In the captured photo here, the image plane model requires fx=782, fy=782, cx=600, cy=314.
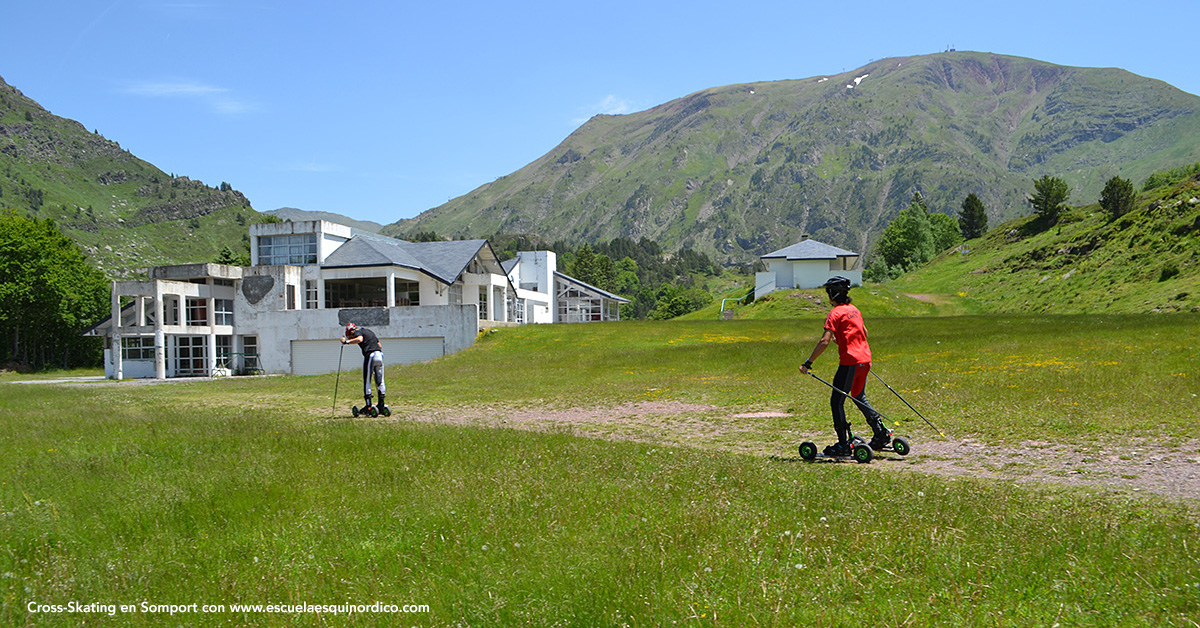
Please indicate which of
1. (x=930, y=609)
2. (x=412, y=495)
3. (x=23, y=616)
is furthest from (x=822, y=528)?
(x=23, y=616)

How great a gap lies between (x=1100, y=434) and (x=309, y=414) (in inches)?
697

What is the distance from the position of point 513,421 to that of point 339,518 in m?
10.9

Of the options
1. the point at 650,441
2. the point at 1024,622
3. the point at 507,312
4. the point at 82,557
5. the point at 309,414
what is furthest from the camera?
the point at 507,312

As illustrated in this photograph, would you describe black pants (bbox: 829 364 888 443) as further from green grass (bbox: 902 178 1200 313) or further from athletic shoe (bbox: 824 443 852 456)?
green grass (bbox: 902 178 1200 313)

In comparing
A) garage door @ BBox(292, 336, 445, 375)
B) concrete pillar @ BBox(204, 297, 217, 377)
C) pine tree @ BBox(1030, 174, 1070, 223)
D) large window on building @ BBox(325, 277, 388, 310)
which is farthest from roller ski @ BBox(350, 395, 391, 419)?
pine tree @ BBox(1030, 174, 1070, 223)

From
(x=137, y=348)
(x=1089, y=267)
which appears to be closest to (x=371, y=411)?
(x=137, y=348)

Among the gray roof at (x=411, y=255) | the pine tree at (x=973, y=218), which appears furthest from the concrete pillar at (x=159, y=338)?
the pine tree at (x=973, y=218)

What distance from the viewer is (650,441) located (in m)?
14.7

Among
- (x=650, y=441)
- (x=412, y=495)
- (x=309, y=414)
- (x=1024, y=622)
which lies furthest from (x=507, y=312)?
(x=1024, y=622)

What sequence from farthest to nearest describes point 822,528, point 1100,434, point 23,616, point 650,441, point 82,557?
point 650,441 < point 1100,434 < point 82,557 < point 822,528 < point 23,616

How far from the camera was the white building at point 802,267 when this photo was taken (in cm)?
8075

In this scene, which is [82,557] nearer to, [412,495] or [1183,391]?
[412,495]

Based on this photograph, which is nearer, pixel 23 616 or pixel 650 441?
pixel 23 616

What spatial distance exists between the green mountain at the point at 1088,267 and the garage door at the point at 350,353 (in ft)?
142
